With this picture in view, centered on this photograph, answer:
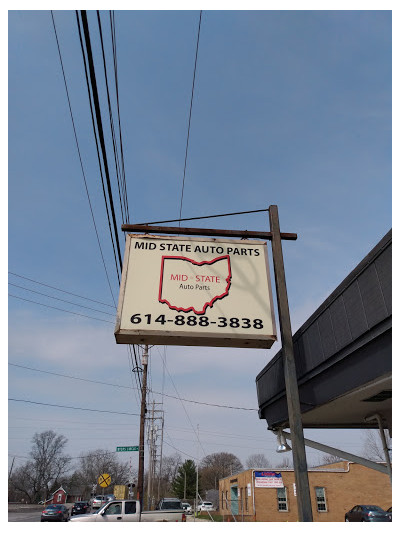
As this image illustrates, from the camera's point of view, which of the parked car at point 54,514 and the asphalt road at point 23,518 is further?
the parked car at point 54,514

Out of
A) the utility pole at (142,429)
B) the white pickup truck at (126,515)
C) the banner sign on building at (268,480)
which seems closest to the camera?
the white pickup truck at (126,515)

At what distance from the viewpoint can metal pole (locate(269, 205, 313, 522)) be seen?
4.03 m

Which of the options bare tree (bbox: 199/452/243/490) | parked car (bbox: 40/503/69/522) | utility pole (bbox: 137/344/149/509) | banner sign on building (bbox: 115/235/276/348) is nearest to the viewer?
banner sign on building (bbox: 115/235/276/348)

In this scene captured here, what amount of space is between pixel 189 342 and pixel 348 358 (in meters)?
2.03

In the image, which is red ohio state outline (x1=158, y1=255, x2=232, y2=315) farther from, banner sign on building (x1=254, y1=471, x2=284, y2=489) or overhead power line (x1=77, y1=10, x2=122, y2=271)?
banner sign on building (x1=254, y1=471, x2=284, y2=489)

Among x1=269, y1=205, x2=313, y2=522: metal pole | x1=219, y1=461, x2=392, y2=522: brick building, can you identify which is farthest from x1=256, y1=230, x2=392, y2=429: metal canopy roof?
x1=219, y1=461, x2=392, y2=522: brick building

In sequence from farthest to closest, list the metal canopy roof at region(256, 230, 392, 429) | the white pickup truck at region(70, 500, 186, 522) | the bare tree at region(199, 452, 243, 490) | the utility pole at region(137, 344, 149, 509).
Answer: the bare tree at region(199, 452, 243, 490) → the utility pole at region(137, 344, 149, 509) → the white pickup truck at region(70, 500, 186, 522) → the metal canopy roof at region(256, 230, 392, 429)

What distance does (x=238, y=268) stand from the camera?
5.58m

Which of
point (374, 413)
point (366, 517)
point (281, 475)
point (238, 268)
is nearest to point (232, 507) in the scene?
point (281, 475)

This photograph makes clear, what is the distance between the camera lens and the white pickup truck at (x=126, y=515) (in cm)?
1589

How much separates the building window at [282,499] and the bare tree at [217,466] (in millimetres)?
72641

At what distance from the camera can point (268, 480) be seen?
28391 millimetres

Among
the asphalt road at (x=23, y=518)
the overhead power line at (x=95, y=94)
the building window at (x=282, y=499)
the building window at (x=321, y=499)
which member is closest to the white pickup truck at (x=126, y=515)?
the asphalt road at (x=23, y=518)

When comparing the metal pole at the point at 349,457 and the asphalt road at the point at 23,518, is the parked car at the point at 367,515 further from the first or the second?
the asphalt road at the point at 23,518
